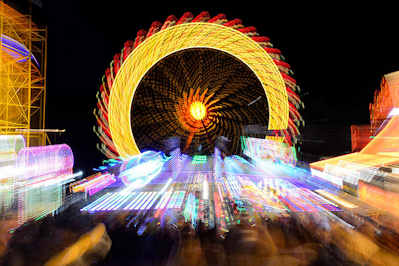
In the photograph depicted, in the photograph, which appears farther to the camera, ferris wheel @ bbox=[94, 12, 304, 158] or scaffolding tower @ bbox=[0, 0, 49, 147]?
scaffolding tower @ bbox=[0, 0, 49, 147]

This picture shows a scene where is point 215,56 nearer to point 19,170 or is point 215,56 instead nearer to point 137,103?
point 137,103

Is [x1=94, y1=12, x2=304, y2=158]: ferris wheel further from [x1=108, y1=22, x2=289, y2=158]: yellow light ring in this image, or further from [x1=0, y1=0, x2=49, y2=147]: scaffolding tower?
[x1=0, y1=0, x2=49, y2=147]: scaffolding tower

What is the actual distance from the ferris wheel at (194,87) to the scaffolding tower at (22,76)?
8.26ft

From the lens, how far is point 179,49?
7699mm

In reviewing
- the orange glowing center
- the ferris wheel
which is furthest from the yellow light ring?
the orange glowing center

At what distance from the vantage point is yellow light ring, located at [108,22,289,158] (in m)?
7.29

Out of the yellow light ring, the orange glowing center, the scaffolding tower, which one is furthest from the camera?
the scaffolding tower

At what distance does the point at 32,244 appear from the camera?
2.66m

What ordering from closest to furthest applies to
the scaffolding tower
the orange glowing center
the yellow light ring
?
the yellow light ring → the orange glowing center → the scaffolding tower

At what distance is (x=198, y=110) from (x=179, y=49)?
2228 mm

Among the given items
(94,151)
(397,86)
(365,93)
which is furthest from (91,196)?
(365,93)

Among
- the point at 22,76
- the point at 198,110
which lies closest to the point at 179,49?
the point at 198,110

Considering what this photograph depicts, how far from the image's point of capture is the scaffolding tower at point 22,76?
28.2 ft

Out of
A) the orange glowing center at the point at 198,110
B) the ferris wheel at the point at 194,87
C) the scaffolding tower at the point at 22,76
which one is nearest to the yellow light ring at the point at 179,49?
the ferris wheel at the point at 194,87
